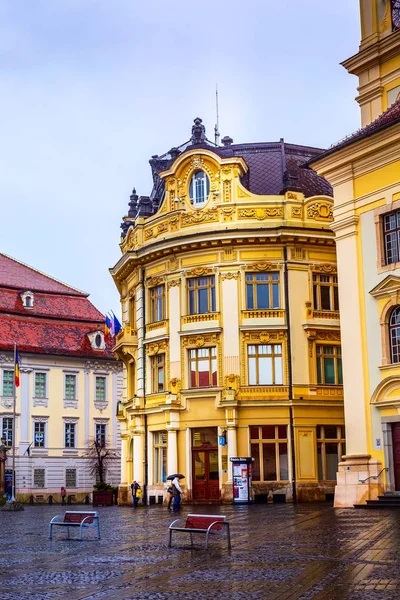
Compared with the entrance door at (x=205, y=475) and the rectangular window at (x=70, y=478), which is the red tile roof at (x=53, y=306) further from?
the entrance door at (x=205, y=475)

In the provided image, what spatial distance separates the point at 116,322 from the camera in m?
55.7

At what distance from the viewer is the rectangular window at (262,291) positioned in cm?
4734

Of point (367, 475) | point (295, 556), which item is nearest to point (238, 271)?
point (367, 475)

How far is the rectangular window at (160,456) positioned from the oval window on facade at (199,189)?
12494mm

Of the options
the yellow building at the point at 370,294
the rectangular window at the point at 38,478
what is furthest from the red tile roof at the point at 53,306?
the yellow building at the point at 370,294

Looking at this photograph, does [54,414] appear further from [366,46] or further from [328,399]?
[366,46]

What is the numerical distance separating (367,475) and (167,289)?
19.9 m

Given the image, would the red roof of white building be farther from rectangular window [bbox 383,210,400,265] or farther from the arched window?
the arched window

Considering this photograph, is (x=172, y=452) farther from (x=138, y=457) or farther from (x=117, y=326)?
(x=117, y=326)

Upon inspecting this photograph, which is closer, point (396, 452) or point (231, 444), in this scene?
point (396, 452)

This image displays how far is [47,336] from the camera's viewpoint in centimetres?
7425

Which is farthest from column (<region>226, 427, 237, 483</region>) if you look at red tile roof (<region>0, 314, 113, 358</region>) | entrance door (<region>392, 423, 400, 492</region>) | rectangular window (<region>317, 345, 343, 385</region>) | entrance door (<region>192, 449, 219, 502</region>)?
red tile roof (<region>0, 314, 113, 358</region>)

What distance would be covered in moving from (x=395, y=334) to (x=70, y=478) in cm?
4605

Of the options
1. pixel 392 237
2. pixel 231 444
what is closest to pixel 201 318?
pixel 231 444
